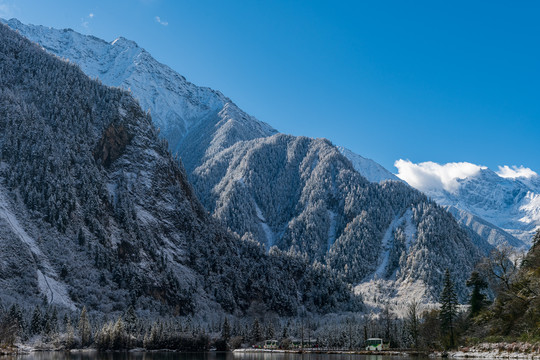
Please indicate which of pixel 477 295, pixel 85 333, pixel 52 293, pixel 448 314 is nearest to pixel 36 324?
pixel 85 333

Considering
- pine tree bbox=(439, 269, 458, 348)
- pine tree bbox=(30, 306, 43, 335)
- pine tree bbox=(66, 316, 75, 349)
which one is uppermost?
pine tree bbox=(439, 269, 458, 348)

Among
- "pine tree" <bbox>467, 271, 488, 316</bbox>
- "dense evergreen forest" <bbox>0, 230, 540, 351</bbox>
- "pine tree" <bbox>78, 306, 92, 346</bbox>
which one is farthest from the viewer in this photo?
"pine tree" <bbox>78, 306, 92, 346</bbox>

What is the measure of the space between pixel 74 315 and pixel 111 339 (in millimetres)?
35790

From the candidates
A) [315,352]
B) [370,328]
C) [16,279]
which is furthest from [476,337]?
[16,279]

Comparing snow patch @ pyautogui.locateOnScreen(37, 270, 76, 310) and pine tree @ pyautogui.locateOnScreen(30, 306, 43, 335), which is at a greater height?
snow patch @ pyautogui.locateOnScreen(37, 270, 76, 310)

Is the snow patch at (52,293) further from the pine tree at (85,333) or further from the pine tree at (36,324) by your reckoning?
the pine tree at (85,333)

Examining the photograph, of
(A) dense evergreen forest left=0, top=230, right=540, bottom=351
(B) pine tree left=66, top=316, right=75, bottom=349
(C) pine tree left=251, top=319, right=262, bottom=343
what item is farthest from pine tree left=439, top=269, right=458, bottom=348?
(B) pine tree left=66, top=316, right=75, bottom=349

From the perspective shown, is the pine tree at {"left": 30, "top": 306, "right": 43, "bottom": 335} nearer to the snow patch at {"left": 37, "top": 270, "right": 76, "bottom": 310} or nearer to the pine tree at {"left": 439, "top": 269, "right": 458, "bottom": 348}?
the snow patch at {"left": 37, "top": 270, "right": 76, "bottom": 310}

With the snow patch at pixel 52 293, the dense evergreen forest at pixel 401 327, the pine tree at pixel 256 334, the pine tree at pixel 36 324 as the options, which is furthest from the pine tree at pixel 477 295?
the snow patch at pixel 52 293

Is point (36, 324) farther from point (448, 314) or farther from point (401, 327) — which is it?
point (448, 314)

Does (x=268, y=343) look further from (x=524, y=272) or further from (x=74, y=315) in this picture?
(x=524, y=272)

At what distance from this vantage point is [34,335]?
163875 millimetres

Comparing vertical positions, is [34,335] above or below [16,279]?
below

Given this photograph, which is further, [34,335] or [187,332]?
[187,332]
